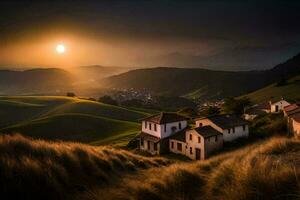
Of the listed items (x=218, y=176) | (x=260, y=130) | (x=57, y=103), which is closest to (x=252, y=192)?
(x=218, y=176)

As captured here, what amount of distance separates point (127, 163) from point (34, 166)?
647cm

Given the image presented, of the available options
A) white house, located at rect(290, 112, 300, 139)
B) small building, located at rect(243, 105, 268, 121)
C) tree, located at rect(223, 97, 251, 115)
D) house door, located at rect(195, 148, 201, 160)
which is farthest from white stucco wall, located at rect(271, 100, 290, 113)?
house door, located at rect(195, 148, 201, 160)

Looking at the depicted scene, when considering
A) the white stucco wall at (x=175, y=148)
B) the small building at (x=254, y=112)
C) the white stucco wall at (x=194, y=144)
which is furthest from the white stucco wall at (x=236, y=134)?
the small building at (x=254, y=112)

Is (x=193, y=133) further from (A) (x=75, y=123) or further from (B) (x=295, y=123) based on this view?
(A) (x=75, y=123)

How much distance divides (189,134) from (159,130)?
7008 millimetres

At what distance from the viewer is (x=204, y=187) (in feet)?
26.3

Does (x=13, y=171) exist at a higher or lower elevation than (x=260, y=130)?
higher

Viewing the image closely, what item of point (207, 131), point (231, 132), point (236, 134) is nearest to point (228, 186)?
point (207, 131)

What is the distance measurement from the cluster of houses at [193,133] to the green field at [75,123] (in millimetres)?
9930

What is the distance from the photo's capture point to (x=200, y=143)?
48812 millimetres

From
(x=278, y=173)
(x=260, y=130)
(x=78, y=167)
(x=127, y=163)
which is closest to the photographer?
(x=278, y=173)

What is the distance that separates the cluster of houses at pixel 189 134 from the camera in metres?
49.5

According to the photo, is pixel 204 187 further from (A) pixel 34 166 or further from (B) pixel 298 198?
(A) pixel 34 166

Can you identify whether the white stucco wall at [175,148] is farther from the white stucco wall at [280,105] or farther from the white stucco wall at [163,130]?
the white stucco wall at [280,105]
